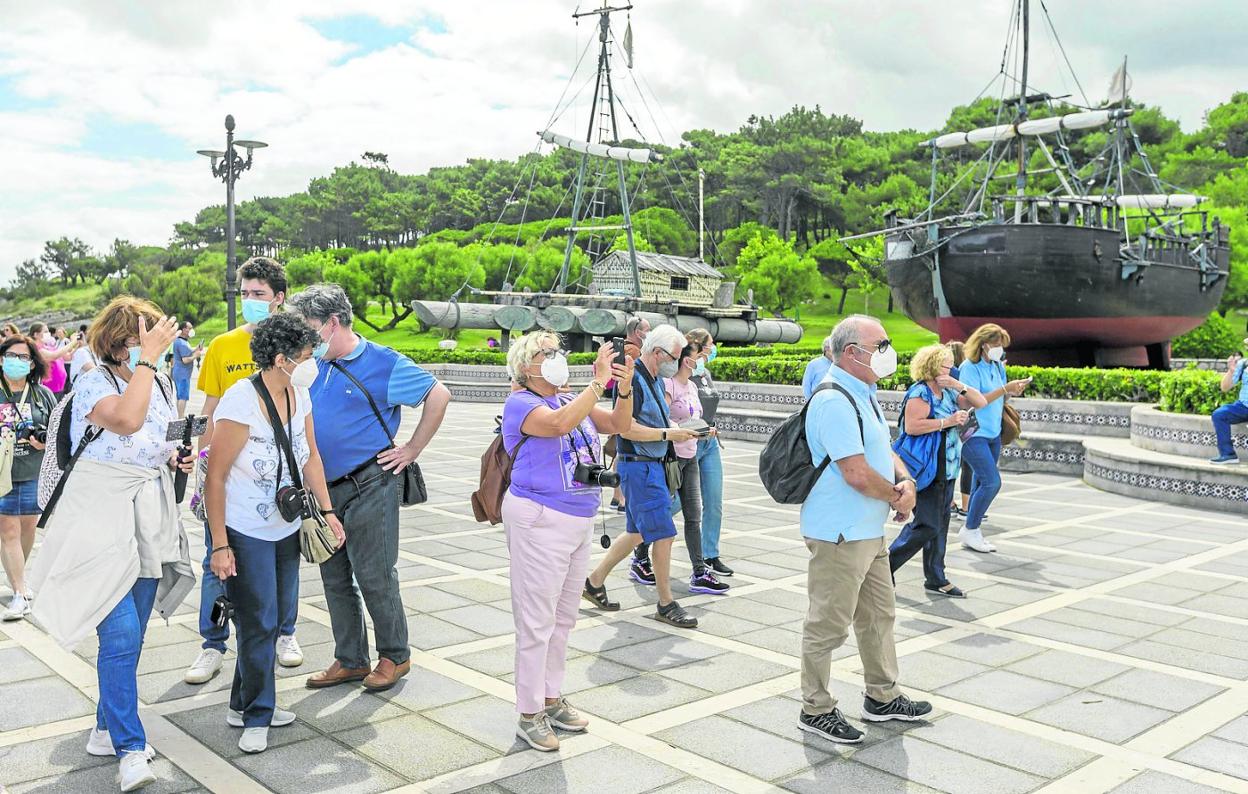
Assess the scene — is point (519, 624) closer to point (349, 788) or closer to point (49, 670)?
point (349, 788)

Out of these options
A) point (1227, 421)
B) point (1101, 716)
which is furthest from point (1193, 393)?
point (1101, 716)

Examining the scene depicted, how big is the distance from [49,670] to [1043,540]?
7.47 meters

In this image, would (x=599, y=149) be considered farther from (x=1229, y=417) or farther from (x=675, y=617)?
(x=675, y=617)

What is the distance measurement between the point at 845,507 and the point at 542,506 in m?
1.27

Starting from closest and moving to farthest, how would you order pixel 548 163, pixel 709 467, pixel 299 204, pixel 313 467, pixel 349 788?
pixel 349 788 → pixel 313 467 → pixel 709 467 → pixel 548 163 → pixel 299 204

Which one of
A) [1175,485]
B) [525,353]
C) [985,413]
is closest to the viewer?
[525,353]

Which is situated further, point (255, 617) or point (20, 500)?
point (20, 500)

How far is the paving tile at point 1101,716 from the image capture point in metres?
4.38

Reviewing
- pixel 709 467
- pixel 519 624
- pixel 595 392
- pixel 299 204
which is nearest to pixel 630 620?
pixel 709 467

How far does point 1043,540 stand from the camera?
8758 mm

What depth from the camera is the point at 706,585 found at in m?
6.82

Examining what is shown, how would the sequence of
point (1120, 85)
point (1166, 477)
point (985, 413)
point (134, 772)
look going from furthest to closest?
point (1120, 85), point (1166, 477), point (985, 413), point (134, 772)

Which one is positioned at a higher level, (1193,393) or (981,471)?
(1193,393)

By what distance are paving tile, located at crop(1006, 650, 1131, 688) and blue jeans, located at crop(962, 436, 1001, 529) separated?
2.67m
